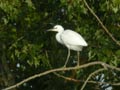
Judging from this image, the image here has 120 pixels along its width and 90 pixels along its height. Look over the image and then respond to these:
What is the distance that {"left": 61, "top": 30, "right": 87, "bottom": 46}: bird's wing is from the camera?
8227mm

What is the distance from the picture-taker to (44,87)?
1326 cm

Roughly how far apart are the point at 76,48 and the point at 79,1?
97 centimetres

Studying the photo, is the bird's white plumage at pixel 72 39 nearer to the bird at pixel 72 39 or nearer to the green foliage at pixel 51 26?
the bird at pixel 72 39

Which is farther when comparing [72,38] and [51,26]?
[51,26]

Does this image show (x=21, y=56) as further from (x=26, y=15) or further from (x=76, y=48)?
(x=76, y=48)

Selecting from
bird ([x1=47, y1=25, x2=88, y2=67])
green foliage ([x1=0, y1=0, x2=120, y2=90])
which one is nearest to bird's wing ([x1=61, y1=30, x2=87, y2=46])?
bird ([x1=47, y1=25, x2=88, y2=67])

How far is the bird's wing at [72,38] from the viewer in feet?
27.0

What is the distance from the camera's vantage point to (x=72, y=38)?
27.6 ft

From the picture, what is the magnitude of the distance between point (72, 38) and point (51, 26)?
271cm

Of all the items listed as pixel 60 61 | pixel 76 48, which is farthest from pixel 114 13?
pixel 60 61

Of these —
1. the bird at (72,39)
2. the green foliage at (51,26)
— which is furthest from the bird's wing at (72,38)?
the green foliage at (51,26)

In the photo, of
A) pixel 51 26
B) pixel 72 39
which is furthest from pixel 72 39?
pixel 51 26

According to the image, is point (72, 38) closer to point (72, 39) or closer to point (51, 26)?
point (72, 39)

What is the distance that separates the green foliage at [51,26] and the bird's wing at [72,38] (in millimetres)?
850
